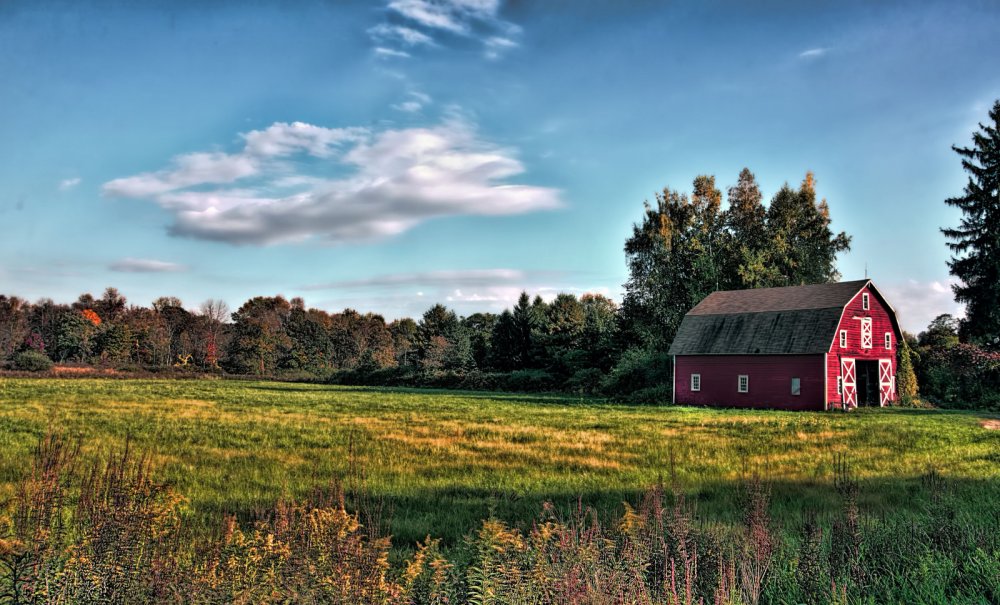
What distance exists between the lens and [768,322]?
1597 inches

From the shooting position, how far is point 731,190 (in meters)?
59.2

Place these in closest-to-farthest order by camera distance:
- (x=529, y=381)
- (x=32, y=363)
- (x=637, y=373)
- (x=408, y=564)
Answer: (x=408, y=564) → (x=637, y=373) → (x=529, y=381) → (x=32, y=363)

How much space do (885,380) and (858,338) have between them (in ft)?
11.5

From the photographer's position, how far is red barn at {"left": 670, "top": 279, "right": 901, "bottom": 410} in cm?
3766

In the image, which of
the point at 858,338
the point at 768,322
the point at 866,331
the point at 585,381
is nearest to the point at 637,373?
the point at 585,381

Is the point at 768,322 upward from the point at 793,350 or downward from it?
upward

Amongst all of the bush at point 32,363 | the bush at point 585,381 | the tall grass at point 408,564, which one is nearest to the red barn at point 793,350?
the bush at point 585,381

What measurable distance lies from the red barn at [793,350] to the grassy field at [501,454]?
6447 mm

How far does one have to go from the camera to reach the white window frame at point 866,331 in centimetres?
4003

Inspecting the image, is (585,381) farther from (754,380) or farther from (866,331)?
(866,331)

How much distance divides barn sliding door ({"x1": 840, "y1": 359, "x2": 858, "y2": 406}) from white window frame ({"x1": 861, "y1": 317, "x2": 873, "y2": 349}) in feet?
5.65

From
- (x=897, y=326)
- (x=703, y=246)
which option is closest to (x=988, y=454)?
(x=897, y=326)

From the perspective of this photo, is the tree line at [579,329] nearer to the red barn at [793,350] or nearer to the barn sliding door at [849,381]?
the red barn at [793,350]

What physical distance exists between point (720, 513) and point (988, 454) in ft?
38.3
